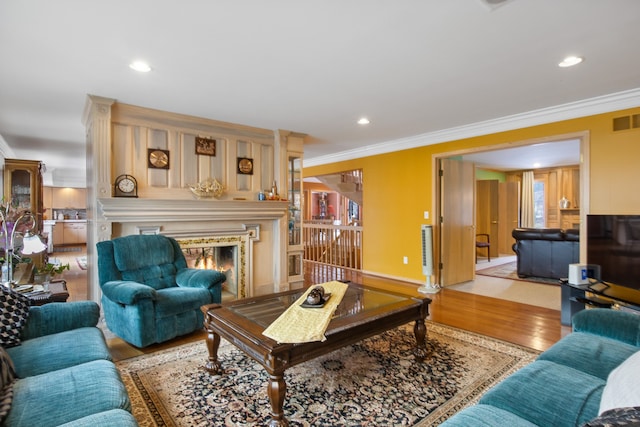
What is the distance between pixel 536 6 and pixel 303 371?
2778 millimetres

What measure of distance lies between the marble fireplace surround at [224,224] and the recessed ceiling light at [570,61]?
3.41 metres

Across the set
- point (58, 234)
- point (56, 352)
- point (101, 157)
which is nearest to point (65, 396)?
point (56, 352)

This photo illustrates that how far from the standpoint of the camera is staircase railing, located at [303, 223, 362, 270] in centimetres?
661

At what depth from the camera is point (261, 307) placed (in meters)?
2.43

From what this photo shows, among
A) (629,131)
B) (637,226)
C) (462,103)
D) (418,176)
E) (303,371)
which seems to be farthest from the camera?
(418,176)

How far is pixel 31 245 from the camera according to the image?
2525 millimetres

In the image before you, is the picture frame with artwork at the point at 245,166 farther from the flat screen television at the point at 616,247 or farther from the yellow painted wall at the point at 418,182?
the flat screen television at the point at 616,247

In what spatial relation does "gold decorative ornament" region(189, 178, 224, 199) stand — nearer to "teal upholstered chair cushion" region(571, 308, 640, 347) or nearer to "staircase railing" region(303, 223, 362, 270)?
"staircase railing" region(303, 223, 362, 270)

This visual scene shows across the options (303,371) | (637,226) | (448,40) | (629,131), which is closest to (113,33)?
(448,40)

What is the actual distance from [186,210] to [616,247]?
4260 mm

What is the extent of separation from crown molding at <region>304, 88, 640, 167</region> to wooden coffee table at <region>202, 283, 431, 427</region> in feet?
9.55

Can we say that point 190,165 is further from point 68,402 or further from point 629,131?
point 629,131

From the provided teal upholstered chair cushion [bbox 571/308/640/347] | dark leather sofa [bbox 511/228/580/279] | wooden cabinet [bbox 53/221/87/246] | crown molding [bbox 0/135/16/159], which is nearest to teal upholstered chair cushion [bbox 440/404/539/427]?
teal upholstered chair cushion [bbox 571/308/640/347]

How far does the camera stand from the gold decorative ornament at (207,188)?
4.05 metres
